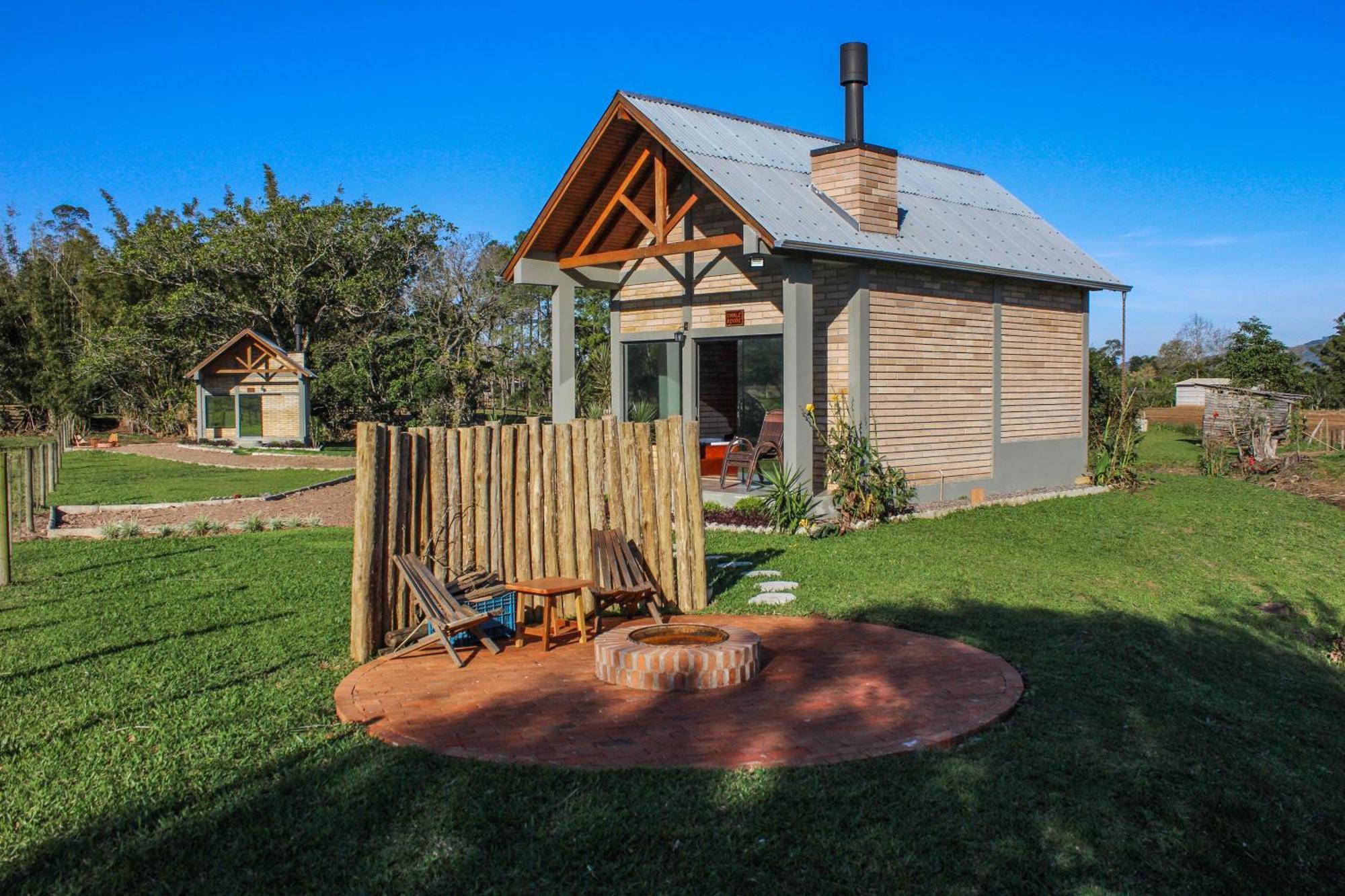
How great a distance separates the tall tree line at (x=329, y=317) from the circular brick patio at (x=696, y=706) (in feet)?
85.7

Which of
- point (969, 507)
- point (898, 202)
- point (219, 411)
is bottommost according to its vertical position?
point (969, 507)

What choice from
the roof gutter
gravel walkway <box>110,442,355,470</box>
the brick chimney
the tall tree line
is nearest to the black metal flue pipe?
the brick chimney

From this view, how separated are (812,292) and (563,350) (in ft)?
15.6

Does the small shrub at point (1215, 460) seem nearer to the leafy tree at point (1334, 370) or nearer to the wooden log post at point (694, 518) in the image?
the wooden log post at point (694, 518)

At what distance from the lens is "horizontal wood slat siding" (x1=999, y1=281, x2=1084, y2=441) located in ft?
58.4

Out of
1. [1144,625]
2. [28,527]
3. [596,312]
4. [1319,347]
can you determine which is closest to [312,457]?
[596,312]

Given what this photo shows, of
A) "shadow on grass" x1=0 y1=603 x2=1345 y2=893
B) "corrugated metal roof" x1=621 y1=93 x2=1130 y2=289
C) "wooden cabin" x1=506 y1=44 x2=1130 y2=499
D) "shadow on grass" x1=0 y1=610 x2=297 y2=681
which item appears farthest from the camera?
"wooden cabin" x1=506 y1=44 x2=1130 y2=499

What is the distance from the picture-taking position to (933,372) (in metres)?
16.2

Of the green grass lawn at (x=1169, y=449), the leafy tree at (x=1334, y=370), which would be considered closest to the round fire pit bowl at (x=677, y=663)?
the green grass lawn at (x=1169, y=449)

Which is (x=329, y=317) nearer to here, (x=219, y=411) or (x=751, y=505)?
(x=219, y=411)

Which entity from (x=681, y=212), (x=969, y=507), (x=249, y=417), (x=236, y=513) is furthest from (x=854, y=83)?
(x=249, y=417)

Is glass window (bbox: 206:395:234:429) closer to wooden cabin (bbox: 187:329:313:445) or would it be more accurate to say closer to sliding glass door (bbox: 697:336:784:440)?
wooden cabin (bbox: 187:329:313:445)

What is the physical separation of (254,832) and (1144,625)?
7.14m

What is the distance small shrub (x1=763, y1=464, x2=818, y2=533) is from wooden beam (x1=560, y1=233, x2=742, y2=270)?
3053mm
